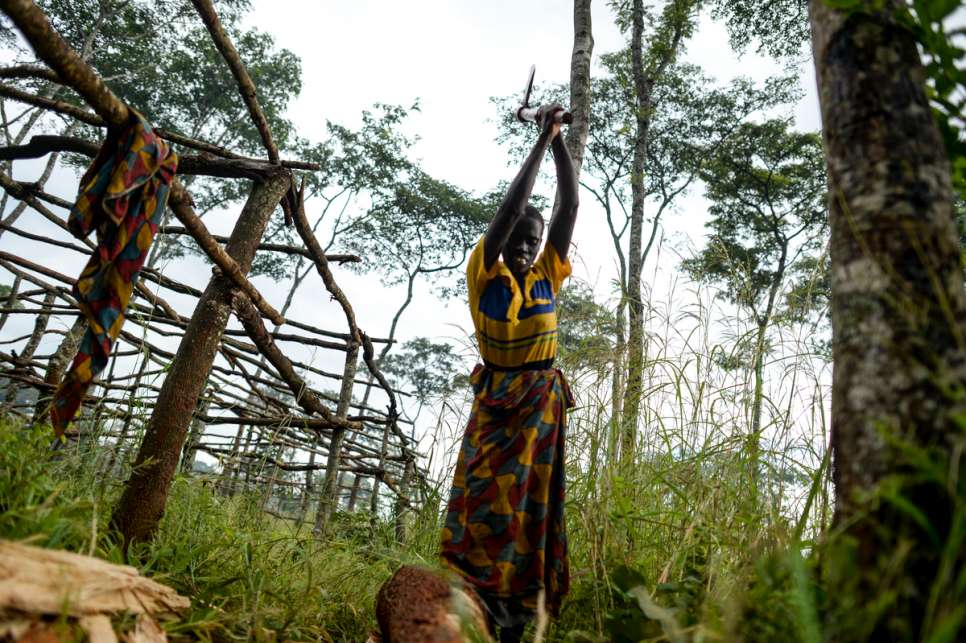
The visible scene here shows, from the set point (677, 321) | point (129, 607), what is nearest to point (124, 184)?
A: point (129, 607)

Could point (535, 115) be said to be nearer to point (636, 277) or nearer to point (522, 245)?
point (522, 245)

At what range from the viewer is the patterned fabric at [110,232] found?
6.20 ft

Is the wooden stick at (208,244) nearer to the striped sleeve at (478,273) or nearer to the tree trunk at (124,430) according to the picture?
the tree trunk at (124,430)

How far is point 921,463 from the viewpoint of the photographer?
0.77m

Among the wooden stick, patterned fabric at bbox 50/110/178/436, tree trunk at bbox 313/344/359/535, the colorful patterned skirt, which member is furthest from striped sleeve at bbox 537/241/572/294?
tree trunk at bbox 313/344/359/535

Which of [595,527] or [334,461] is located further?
[334,461]

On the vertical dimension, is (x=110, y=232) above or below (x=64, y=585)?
above

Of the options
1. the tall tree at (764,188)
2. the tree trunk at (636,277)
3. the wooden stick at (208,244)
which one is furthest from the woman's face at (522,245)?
the tall tree at (764,188)

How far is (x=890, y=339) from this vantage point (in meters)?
0.92

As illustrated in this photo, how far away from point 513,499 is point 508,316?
0.68m

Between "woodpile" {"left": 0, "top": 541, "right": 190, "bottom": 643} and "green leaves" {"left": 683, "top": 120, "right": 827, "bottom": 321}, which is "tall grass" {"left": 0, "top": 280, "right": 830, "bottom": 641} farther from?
Answer: "green leaves" {"left": 683, "top": 120, "right": 827, "bottom": 321}

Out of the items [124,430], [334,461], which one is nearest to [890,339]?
[124,430]

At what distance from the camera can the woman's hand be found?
2.21 metres

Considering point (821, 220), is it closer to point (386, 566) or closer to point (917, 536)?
point (386, 566)
